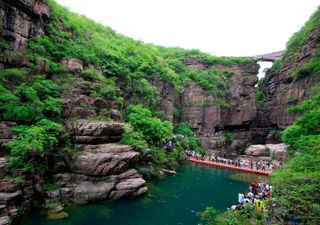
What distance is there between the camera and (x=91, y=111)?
19.8 m

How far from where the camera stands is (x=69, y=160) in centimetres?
1639

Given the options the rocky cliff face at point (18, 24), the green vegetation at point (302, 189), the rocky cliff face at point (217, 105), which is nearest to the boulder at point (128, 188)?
the green vegetation at point (302, 189)

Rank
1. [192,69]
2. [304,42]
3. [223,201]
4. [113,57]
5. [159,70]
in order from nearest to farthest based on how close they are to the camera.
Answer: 1. [223,201]
2. [113,57]
3. [304,42]
4. [159,70]
5. [192,69]

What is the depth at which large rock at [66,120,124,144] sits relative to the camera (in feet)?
57.7

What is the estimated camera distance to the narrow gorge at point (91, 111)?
14648 mm

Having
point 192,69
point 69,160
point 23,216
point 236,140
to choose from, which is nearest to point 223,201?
point 69,160

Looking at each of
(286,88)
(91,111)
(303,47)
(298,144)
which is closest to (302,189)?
(298,144)

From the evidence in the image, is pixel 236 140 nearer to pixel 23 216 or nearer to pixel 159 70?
pixel 159 70

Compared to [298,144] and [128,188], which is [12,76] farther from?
[298,144]

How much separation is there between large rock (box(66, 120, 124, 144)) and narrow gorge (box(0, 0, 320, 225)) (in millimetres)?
75

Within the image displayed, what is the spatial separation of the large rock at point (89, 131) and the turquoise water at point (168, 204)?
181 inches

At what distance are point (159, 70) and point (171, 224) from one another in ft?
90.0

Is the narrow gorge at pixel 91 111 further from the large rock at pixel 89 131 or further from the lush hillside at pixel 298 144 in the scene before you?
the lush hillside at pixel 298 144

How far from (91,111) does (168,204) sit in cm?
938
